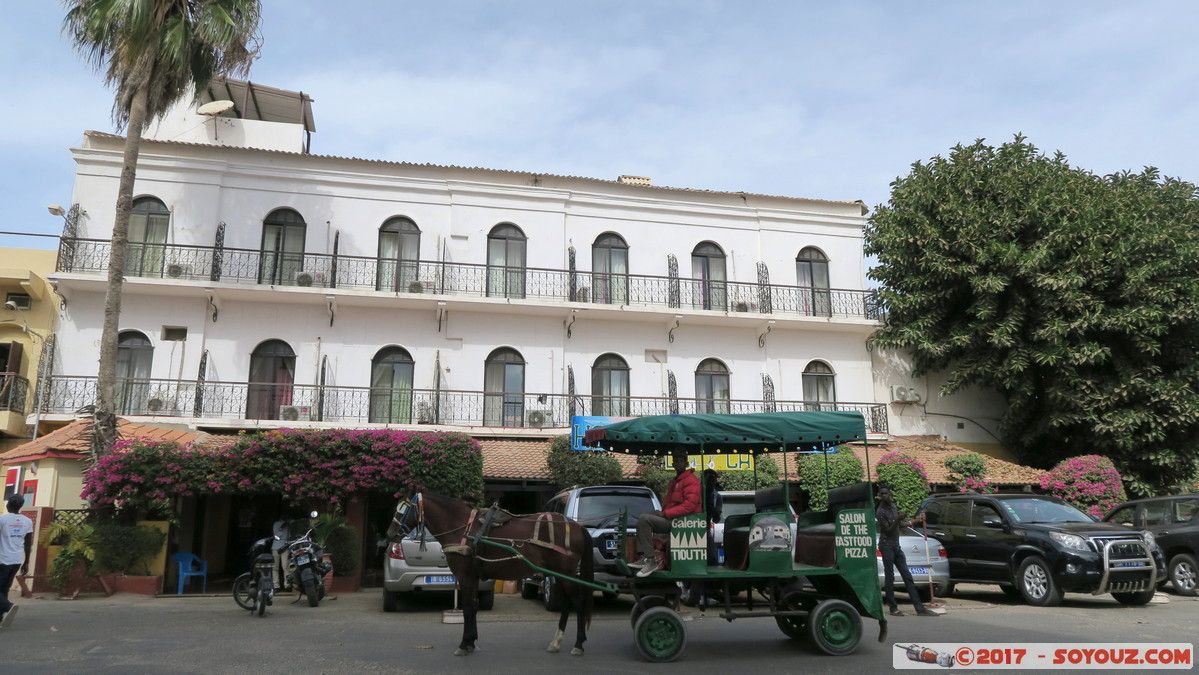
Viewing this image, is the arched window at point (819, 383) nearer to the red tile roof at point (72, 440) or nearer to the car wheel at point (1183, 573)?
the car wheel at point (1183, 573)

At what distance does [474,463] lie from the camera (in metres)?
16.8

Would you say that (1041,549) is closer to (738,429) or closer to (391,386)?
(738,429)

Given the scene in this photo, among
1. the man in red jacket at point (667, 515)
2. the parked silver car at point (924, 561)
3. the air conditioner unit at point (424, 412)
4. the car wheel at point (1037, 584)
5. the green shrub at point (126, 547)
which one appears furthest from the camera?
Answer: the air conditioner unit at point (424, 412)

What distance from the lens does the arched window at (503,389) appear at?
2219cm

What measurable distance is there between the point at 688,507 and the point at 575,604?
1.70m

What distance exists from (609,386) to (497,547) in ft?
46.1

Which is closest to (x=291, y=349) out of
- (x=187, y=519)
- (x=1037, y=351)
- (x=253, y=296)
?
(x=253, y=296)

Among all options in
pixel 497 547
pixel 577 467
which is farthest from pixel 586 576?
pixel 577 467

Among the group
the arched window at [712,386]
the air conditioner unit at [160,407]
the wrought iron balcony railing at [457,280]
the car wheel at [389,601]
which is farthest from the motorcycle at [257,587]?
the arched window at [712,386]

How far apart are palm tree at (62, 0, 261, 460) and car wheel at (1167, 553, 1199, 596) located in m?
19.9

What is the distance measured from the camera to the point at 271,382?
2175 cm

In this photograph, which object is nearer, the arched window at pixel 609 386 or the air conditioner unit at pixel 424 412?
the air conditioner unit at pixel 424 412

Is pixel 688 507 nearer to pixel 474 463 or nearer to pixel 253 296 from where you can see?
pixel 474 463

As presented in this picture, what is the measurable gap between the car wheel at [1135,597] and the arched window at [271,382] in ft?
58.3
